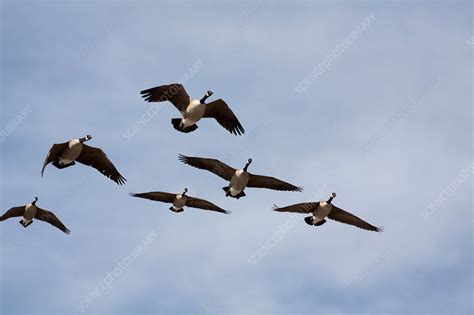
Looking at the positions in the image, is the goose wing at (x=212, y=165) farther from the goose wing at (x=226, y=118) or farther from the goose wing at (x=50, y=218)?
the goose wing at (x=50, y=218)

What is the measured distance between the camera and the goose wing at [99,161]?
192ft

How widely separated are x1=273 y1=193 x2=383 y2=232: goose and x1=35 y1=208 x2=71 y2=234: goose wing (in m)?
11.5

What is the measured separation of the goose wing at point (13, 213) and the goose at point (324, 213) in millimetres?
12799

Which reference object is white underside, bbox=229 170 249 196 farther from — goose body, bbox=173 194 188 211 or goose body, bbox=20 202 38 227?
goose body, bbox=20 202 38 227

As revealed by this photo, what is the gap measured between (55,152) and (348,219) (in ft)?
48.4

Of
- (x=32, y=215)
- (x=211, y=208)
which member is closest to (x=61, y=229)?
(x=32, y=215)

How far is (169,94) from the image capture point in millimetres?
56969

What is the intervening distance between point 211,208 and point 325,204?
597 cm

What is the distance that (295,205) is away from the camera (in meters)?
57.8

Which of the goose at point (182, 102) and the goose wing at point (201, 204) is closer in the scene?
the goose at point (182, 102)

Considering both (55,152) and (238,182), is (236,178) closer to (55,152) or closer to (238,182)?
(238,182)

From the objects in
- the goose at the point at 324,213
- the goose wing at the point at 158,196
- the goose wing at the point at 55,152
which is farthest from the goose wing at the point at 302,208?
the goose wing at the point at 55,152

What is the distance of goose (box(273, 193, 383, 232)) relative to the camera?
2288 inches

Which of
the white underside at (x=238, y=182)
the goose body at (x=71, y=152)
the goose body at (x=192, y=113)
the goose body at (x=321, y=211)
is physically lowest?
the goose body at (x=71, y=152)
